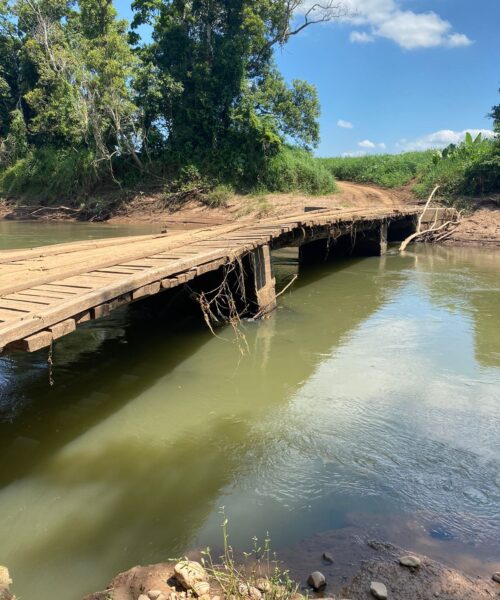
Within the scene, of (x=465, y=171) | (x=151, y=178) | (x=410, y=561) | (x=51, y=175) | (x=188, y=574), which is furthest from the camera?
(x=51, y=175)

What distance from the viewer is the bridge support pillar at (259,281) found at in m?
8.30

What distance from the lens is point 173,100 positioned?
86.7 feet

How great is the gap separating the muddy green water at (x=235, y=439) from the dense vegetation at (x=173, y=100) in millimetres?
19465

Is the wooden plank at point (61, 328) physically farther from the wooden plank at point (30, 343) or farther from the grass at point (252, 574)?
the grass at point (252, 574)

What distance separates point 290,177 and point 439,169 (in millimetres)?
7317

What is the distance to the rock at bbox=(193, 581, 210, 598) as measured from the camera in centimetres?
268

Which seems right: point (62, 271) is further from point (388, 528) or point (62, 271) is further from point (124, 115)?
point (124, 115)

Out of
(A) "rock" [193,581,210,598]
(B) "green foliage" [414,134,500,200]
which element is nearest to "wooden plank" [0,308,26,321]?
(A) "rock" [193,581,210,598]

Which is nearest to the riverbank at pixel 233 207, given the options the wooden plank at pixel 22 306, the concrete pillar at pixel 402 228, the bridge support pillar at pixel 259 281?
the concrete pillar at pixel 402 228

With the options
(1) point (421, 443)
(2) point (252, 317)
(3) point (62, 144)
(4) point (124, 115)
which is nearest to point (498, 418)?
(1) point (421, 443)

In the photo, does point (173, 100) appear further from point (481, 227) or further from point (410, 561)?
point (410, 561)

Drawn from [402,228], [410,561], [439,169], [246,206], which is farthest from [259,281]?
[439,169]

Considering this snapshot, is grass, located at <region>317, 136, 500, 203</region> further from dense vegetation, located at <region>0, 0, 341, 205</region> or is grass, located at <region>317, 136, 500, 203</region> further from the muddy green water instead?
the muddy green water

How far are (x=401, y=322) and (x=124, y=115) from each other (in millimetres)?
21813
